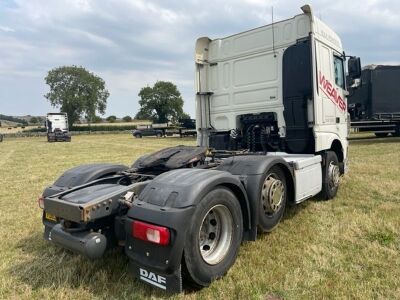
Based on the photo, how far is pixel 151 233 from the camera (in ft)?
8.30

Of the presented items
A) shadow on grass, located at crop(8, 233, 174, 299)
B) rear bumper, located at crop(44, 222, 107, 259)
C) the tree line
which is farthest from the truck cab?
the tree line

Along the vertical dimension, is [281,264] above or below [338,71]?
below

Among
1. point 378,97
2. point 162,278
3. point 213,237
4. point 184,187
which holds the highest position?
point 378,97

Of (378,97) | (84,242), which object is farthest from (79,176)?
(378,97)

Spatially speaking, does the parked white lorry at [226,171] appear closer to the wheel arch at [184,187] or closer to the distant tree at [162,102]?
the wheel arch at [184,187]

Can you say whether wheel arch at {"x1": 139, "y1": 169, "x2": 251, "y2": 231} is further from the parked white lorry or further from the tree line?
the tree line

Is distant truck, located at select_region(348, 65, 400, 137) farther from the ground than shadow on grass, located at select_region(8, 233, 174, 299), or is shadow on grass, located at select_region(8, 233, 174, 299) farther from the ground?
distant truck, located at select_region(348, 65, 400, 137)

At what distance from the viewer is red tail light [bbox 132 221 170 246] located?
2.48m

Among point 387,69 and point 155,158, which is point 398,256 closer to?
point 155,158

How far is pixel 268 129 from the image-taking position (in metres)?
5.67

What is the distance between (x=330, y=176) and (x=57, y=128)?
33911 mm

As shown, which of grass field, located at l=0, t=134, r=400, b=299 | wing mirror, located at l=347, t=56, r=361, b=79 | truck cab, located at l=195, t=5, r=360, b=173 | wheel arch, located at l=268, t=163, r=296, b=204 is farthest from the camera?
wing mirror, located at l=347, t=56, r=361, b=79

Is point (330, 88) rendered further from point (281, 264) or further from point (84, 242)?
point (84, 242)

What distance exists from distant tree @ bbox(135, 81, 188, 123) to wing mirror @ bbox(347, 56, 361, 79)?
6732cm
